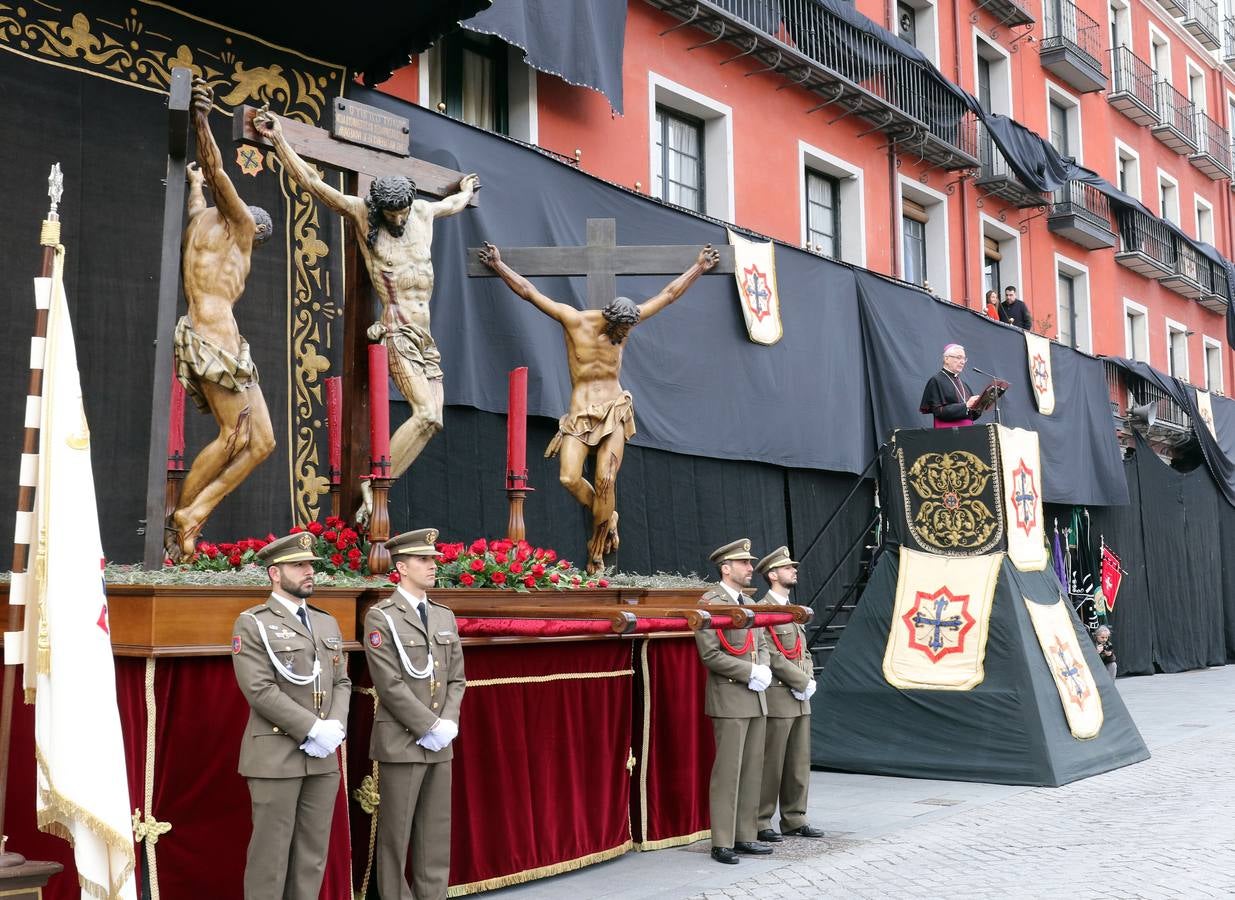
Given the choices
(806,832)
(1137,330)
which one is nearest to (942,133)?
→ (1137,330)

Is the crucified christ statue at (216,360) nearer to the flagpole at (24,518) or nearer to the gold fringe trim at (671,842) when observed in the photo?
the flagpole at (24,518)

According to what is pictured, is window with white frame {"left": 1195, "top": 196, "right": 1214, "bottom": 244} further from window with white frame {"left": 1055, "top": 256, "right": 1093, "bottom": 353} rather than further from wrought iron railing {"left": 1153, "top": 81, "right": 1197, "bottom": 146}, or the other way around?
window with white frame {"left": 1055, "top": 256, "right": 1093, "bottom": 353}

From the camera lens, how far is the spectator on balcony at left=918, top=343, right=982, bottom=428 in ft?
37.2

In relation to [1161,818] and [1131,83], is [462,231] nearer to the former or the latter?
[1161,818]

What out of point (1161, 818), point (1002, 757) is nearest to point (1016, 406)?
point (1002, 757)

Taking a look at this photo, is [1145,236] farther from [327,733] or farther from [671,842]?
[327,733]

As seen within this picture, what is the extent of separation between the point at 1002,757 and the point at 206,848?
6376 millimetres

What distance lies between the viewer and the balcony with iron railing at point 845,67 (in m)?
13.5

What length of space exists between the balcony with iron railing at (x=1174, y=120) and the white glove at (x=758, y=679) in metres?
20.5

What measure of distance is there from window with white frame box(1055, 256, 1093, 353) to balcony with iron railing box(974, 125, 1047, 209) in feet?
7.81

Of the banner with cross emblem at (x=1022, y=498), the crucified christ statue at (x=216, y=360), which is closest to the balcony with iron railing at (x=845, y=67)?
the banner with cross emblem at (x=1022, y=498)

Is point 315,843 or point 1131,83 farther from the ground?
point 1131,83

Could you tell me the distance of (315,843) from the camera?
5.02 metres

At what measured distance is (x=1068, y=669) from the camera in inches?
407
